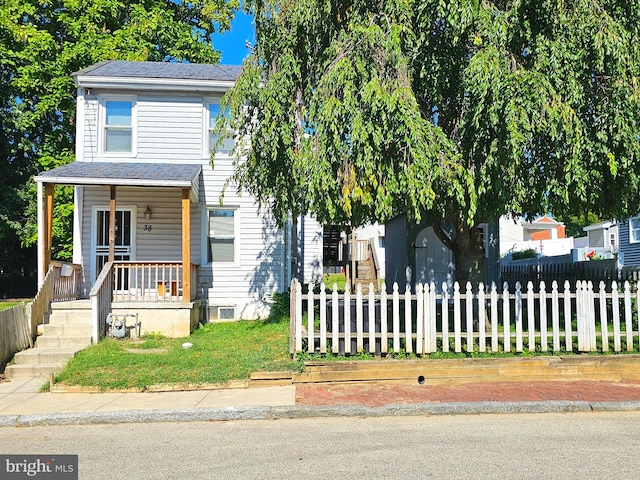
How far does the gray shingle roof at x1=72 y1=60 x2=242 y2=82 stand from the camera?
1391 cm

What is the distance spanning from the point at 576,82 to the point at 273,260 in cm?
891

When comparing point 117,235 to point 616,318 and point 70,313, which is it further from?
point 616,318

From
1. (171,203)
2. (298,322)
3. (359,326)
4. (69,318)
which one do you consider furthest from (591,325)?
(171,203)

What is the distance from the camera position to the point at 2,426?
21.3 feet

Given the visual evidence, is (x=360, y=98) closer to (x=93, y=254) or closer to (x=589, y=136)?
(x=589, y=136)

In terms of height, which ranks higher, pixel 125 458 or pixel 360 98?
pixel 360 98

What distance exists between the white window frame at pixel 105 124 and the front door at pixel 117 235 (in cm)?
149

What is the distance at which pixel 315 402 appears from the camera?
276 inches

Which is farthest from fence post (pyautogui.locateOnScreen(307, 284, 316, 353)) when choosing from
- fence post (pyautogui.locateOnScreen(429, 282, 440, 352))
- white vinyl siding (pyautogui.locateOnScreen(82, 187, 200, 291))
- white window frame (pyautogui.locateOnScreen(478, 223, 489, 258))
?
white window frame (pyautogui.locateOnScreen(478, 223, 489, 258))

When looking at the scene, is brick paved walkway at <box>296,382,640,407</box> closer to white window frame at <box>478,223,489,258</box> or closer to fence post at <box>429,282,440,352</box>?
fence post at <box>429,282,440,352</box>

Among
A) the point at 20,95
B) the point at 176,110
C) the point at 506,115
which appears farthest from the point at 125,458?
the point at 20,95

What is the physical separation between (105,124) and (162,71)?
224 centimetres

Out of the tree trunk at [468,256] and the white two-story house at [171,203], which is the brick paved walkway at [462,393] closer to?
the tree trunk at [468,256]

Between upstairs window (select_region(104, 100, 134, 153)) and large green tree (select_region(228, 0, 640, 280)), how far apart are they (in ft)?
22.5
